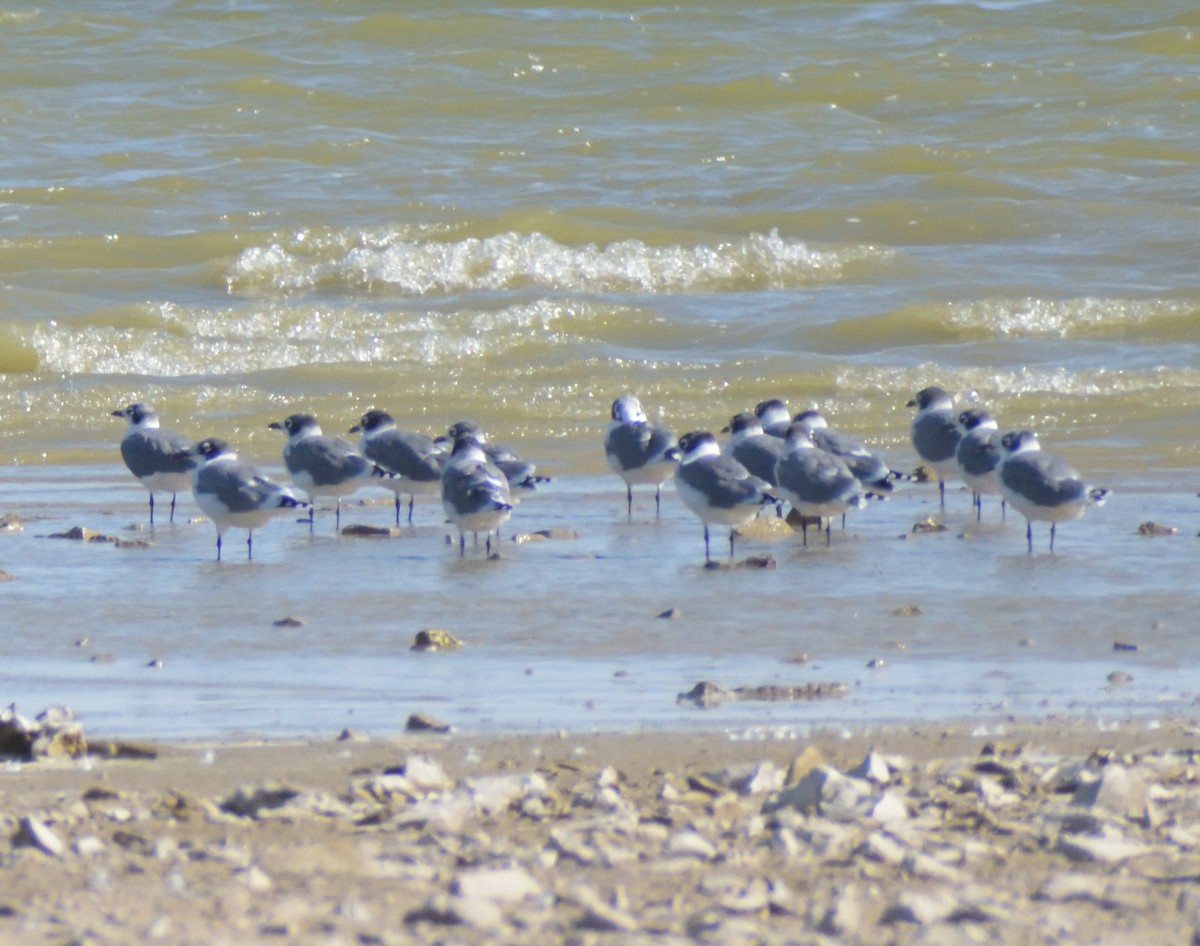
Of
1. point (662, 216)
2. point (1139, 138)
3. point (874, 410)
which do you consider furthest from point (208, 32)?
point (874, 410)

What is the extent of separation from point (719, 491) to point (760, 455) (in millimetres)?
1227

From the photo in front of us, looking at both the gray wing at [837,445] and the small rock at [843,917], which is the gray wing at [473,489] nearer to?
the gray wing at [837,445]

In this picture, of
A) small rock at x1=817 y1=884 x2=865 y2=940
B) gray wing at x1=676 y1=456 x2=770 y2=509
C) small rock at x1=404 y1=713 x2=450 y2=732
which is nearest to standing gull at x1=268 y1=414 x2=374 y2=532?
gray wing at x1=676 y1=456 x2=770 y2=509

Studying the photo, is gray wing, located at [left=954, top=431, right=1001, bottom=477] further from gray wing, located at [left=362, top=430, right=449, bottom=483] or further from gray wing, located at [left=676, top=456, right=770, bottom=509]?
gray wing, located at [left=362, top=430, right=449, bottom=483]

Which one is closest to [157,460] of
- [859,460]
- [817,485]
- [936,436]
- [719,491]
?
[719,491]

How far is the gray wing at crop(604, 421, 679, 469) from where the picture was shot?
30.5ft

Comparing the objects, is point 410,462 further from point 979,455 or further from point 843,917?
point 843,917

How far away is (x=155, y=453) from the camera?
920cm

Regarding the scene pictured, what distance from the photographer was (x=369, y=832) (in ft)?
12.6

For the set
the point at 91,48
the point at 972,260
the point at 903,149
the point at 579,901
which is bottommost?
the point at 579,901

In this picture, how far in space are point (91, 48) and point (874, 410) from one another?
45.6 ft

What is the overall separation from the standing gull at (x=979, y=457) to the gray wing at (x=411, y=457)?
7.91ft

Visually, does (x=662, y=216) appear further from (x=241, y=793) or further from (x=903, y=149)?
(x=241, y=793)

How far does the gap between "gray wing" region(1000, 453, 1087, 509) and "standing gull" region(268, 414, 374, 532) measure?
2993 millimetres
